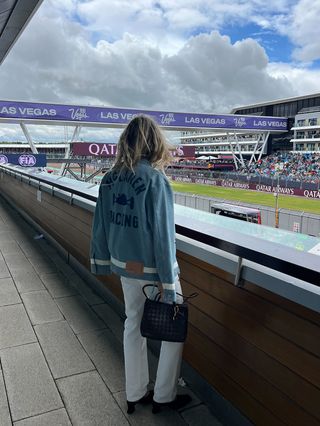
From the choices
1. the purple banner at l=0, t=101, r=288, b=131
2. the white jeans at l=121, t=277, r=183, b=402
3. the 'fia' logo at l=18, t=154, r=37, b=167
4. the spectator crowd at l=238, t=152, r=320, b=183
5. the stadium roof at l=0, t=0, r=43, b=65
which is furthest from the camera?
the spectator crowd at l=238, t=152, r=320, b=183

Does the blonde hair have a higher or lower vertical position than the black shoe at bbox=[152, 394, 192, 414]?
higher

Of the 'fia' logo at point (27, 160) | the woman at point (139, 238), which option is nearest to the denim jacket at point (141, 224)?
the woman at point (139, 238)

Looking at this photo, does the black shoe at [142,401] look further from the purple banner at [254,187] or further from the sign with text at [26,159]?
the purple banner at [254,187]

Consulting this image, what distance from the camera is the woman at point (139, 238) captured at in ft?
6.08

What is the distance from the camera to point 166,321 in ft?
6.19

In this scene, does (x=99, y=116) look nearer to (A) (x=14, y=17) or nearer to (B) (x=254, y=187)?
(B) (x=254, y=187)

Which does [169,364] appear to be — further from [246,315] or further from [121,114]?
[121,114]

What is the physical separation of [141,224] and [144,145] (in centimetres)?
42

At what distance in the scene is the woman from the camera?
1854 mm

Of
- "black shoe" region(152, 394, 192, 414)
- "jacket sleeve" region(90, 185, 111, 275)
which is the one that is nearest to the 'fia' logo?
"jacket sleeve" region(90, 185, 111, 275)

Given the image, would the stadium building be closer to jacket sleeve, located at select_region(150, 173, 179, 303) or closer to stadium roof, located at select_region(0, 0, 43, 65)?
stadium roof, located at select_region(0, 0, 43, 65)

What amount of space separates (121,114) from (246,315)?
41054 millimetres

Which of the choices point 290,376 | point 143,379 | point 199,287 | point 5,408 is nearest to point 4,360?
point 5,408

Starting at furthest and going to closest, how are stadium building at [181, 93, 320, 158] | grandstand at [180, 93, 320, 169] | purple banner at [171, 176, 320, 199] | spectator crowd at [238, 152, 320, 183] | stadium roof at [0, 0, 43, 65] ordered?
stadium building at [181, 93, 320, 158] → grandstand at [180, 93, 320, 169] → spectator crowd at [238, 152, 320, 183] → purple banner at [171, 176, 320, 199] → stadium roof at [0, 0, 43, 65]
